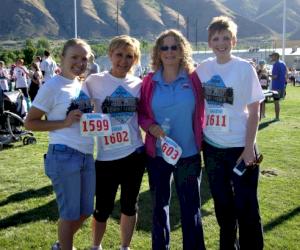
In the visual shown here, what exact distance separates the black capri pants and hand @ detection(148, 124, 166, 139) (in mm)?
309

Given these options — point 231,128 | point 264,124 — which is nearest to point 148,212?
point 231,128

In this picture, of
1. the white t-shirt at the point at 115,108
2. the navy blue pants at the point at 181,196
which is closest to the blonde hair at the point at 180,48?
the white t-shirt at the point at 115,108

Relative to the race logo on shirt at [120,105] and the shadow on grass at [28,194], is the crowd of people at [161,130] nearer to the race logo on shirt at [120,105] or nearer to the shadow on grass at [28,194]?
the race logo on shirt at [120,105]

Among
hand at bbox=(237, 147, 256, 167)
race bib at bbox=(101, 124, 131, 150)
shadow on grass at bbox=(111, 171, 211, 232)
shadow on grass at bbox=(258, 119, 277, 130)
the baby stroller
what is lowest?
shadow on grass at bbox=(111, 171, 211, 232)

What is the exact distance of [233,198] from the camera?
3785 mm

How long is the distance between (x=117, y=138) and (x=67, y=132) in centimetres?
47

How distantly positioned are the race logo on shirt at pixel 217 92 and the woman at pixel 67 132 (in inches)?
37.7

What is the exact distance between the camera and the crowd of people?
3.46m

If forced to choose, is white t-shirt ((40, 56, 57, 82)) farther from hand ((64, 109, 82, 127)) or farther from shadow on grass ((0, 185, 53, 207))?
hand ((64, 109, 82, 127))

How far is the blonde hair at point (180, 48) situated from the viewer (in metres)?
3.64

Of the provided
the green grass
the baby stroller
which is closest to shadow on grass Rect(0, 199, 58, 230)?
the green grass

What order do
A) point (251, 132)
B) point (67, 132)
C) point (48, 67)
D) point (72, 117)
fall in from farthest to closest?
point (48, 67)
point (251, 132)
point (67, 132)
point (72, 117)

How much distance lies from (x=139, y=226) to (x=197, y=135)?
1777 millimetres

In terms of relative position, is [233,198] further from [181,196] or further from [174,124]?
[174,124]
